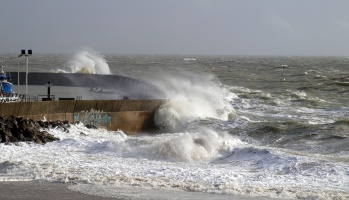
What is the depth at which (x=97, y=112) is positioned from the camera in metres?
24.4

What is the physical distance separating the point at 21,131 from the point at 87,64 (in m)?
51.7

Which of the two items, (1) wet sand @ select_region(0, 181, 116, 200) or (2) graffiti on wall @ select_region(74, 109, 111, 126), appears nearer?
(1) wet sand @ select_region(0, 181, 116, 200)

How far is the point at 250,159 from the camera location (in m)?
18.1

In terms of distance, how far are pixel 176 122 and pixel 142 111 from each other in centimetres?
221

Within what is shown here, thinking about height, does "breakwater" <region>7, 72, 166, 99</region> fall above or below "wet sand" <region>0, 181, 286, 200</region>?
below

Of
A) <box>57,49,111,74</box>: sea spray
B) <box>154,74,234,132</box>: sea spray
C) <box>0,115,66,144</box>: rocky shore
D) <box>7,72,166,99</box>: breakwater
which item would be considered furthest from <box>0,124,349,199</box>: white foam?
<box>57,49,111,74</box>: sea spray

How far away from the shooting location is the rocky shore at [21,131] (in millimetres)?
19000

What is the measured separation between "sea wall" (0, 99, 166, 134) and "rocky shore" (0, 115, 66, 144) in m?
1.26

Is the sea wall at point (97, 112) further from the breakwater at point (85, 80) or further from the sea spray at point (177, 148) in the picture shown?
the breakwater at point (85, 80)

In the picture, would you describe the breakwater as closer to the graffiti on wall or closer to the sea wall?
the sea wall

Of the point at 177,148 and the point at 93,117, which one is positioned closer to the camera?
the point at 177,148

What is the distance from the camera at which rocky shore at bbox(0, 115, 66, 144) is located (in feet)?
62.3

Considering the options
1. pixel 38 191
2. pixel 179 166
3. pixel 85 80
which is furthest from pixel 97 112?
pixel 85 80

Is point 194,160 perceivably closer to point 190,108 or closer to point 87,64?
point 190,108
